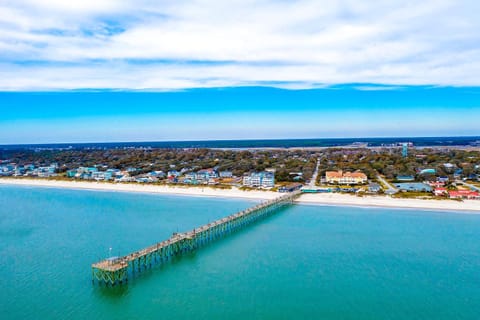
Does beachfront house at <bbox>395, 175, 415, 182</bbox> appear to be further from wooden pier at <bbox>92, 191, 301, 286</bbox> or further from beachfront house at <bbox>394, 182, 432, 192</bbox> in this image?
wooden pier at <bbox>92, 191, 301, 286</bbox>

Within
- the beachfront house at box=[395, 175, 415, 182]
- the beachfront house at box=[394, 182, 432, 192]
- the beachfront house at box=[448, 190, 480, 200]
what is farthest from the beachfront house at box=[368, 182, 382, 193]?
the beachfront house at box=[395, 175, 415, 182]

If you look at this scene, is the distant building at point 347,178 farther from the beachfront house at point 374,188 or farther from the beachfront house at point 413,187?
the beachfront house at point 374,188

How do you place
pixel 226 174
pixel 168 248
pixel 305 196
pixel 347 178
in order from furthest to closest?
pixel 226 174 → pixel 347 178 → pixel 305 196 → pixel 168 248

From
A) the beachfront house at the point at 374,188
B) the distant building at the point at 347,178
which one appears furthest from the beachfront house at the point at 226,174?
the beachfront house at the point at 374,188

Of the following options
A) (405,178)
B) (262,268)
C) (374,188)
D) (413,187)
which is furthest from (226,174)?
(262,268)

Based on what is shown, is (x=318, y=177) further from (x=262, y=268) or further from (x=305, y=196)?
(x=262, y=268)

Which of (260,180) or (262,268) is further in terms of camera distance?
(260,180)

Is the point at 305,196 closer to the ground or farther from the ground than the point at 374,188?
closer to the ground
